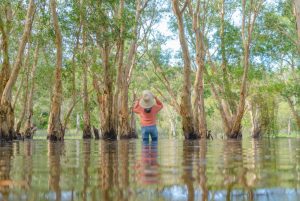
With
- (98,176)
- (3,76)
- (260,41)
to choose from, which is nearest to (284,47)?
(260,41)

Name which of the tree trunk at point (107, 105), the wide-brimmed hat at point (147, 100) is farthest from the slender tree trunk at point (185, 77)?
the wide-brimmed hat at point (147, 100)

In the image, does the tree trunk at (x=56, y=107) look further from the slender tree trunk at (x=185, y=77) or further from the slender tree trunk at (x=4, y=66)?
the slender tree trunk at (x=185, y=77)

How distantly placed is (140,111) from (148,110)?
0.64 ft

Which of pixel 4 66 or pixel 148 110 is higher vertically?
pixel 4 66

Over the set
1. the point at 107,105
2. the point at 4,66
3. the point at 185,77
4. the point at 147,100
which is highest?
the point at 4,66

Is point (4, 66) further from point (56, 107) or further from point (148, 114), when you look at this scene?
point (148, 114)

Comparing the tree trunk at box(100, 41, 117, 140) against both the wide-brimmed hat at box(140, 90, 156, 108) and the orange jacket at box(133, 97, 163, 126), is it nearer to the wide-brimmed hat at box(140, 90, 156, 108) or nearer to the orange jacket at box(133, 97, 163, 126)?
the orange jacket at box(133, 97, 163, 126)

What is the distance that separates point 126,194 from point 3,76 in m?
12.4

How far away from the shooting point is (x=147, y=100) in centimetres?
917

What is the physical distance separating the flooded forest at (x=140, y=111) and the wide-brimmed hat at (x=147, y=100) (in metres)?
0.02

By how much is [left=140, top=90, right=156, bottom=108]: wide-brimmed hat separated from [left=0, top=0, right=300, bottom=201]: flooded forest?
2 cm

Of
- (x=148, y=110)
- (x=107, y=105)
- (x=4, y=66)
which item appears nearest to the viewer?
(x=148, y=110)

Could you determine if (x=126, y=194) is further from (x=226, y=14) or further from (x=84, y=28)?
(x=226, y=14)

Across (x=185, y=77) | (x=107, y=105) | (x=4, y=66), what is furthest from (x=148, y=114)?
(x=107, y=105)
